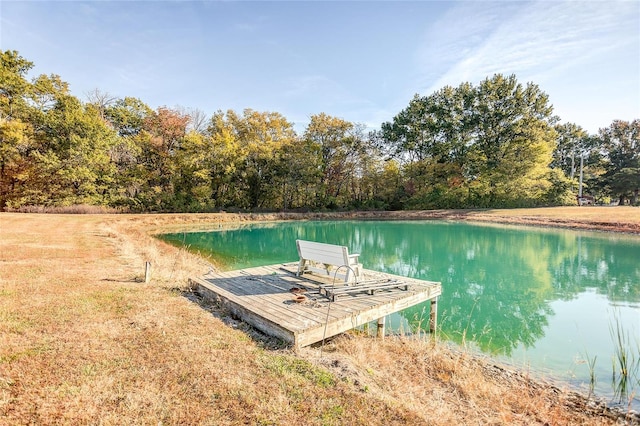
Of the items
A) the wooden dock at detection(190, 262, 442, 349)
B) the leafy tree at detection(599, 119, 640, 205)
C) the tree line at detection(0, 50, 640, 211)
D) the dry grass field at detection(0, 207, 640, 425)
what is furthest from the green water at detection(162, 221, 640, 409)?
the leafy tree at detection(599, 119, 640, 205)

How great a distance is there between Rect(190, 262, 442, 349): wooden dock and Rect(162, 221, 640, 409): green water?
684mm

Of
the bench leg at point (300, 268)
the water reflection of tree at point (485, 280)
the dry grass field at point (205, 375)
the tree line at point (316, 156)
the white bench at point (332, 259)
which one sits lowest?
the water reflection of tree at point (485, 280)

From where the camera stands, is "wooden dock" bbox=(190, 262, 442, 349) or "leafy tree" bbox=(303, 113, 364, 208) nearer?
Answer: "wooden dock" bbox=(190, 262, 442, 349)

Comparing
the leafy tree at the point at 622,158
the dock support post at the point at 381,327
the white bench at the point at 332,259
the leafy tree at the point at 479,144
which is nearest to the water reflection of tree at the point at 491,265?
the dock support post at the point at 381,327

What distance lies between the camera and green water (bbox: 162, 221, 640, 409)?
576cm

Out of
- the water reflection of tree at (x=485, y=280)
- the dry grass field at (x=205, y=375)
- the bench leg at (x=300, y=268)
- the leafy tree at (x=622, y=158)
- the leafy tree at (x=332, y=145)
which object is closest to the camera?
the dry grass field at (x=205, y=375)

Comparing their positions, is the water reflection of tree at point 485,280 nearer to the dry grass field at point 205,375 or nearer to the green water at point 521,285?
the green water at point 521,285

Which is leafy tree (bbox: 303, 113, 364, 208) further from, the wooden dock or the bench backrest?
the wooden dock

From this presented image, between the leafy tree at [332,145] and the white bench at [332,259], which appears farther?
the leafy tree at [332,145]

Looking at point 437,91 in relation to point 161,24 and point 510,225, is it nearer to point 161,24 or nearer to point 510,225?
point 510,225

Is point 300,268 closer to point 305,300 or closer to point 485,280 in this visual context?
point 305,300

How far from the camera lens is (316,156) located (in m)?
36.0

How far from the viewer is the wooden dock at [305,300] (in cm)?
454

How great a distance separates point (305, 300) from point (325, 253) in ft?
3.63
